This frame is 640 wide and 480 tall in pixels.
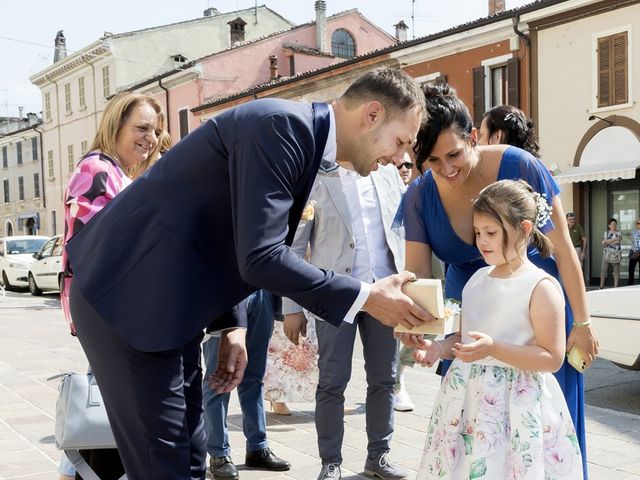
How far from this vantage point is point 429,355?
2.96m

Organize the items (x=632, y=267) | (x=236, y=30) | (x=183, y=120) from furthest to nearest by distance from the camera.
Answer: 1. (x=236, y=30)
2. (x=183, y=120)
3. (x=632, y=267)

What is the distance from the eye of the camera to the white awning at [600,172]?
17.9m

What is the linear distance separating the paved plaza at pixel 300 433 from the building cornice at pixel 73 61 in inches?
1329

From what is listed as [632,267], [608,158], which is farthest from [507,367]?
[608,158]

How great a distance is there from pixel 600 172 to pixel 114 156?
54.8ft

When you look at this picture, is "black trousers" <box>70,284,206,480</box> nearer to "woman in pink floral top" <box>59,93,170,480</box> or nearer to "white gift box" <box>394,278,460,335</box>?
"white gift box" <box>394,278,460,335</box>

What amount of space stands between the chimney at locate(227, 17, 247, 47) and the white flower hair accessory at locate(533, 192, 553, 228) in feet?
127

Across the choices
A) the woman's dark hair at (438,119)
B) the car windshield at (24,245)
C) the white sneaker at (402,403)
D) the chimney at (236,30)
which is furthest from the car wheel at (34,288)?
the chimney at (236,30)

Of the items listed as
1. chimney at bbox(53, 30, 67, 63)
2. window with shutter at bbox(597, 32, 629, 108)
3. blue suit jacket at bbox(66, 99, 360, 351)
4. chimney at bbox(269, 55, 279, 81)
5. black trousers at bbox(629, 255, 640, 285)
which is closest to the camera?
blue suit jacket at bbox(66, 99, 360, 351)

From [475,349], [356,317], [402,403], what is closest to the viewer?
[475,349]

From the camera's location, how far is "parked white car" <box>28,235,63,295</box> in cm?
1892

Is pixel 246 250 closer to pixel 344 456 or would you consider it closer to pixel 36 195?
pixel 344 456

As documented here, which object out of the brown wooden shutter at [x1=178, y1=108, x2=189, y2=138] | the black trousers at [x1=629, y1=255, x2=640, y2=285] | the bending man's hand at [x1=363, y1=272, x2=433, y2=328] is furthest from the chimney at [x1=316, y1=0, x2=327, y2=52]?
the bending man's hand at [x1=363, y1=272, x2=433, y2=328]

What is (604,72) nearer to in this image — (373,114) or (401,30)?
(373,114)
